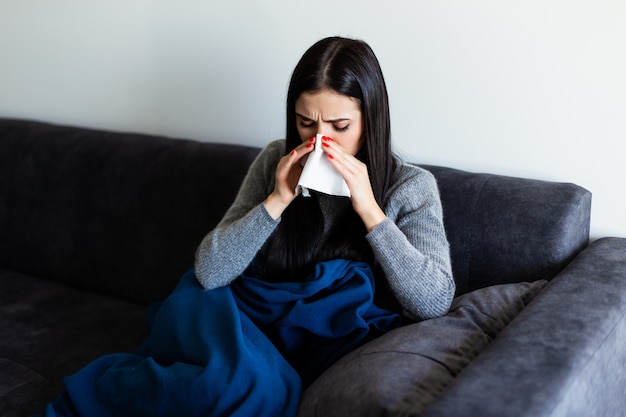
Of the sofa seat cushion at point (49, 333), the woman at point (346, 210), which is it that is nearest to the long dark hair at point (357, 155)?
the woman at point (346, 210)

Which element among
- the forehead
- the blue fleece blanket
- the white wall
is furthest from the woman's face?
the white wall

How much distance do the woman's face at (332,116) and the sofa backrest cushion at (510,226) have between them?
0.30m

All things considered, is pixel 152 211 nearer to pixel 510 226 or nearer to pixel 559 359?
pixel 510 226

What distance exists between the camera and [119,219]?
6.80ft

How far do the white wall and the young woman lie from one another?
0.29 m

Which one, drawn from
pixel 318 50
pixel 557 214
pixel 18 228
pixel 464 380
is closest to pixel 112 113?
pixel 18 228

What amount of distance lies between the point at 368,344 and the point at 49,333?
92 cm

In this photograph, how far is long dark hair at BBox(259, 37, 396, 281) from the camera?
1.47m

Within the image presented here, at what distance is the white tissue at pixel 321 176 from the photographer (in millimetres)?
1457

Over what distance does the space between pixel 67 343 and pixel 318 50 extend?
930 millimetres

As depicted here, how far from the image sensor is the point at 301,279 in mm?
1562

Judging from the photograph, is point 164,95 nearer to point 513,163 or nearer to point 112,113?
point 112,113

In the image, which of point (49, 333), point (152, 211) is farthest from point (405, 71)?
point (49, 333)

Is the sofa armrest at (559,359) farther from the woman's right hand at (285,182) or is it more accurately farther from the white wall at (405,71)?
the woman's right hand at (285,182)
